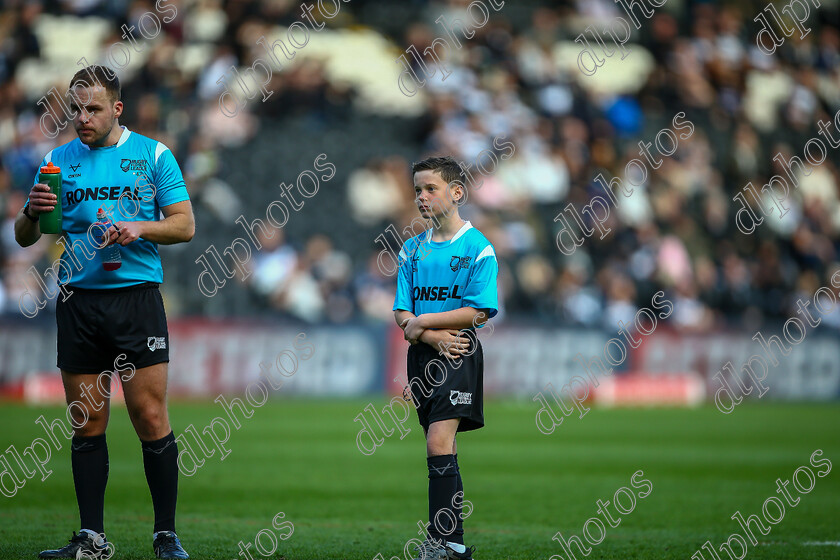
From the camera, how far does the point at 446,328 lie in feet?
18.3

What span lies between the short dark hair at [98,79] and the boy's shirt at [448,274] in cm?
174

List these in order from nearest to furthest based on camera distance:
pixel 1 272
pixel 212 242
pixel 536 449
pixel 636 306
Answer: pixel 536 449
pixel 1 272
pixel 212 242
pixel 636 306

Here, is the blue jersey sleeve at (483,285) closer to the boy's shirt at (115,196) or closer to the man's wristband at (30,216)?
the boy's shirt at (115,196)

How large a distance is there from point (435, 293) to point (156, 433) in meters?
1.63

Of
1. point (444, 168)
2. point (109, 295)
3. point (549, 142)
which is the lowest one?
point (109, 295)

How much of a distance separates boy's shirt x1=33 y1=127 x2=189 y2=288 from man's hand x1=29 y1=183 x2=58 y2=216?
0.43ft

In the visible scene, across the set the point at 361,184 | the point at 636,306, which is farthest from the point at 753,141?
the point at 361,184

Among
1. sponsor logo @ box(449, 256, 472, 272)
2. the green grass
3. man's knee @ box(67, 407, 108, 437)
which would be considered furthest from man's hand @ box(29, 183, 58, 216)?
sponsor logo @ box(449, 256, 472, 272)

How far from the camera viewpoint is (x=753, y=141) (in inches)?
1011

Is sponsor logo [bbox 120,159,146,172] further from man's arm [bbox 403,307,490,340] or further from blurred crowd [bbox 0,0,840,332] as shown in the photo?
blurred crowd [bbox 0,0,840,332]

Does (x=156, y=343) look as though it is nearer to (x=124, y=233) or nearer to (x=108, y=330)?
(x=108, y=330)

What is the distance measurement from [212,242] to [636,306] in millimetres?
8456

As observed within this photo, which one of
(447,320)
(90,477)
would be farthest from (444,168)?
(90,477)

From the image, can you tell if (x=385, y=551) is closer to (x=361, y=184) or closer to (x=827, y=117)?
(x=361, y=184)
